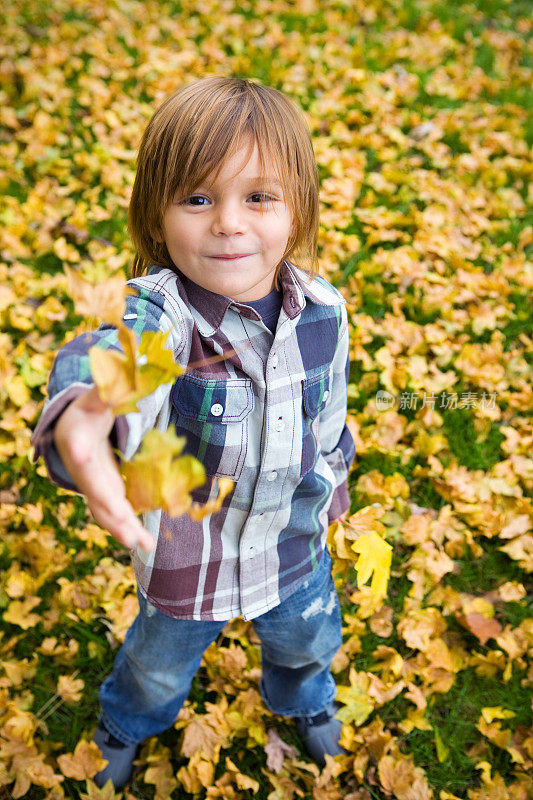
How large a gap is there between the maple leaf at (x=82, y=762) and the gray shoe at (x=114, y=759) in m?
0.02

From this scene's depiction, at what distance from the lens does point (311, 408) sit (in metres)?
1.27

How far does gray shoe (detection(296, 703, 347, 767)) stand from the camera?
5.57 feet

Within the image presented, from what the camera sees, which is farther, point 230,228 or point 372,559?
point 372,559

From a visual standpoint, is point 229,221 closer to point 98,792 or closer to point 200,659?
point 200,659

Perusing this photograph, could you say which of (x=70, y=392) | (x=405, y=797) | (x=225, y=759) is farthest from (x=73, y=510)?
(x=70, y=392)

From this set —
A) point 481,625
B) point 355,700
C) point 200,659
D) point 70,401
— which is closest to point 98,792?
point 200,659

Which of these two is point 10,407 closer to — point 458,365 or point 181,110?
point 181,110

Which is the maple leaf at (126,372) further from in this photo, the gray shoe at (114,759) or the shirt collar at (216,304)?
the gray shoe at (114,759)

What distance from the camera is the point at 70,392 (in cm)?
72

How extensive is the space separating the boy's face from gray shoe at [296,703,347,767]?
1.25m

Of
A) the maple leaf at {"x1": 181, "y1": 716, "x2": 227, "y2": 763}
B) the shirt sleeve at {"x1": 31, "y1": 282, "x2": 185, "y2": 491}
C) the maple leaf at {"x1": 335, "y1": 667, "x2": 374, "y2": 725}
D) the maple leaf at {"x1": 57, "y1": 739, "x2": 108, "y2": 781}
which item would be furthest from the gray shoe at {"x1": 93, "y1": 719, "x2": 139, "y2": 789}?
the shirt sleeve at {"x1": 31, "y1": 282, "x2": 185, "y2": 491}

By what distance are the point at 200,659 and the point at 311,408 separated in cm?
75

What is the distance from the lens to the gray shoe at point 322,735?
1699 mm

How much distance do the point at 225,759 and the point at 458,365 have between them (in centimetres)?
167
